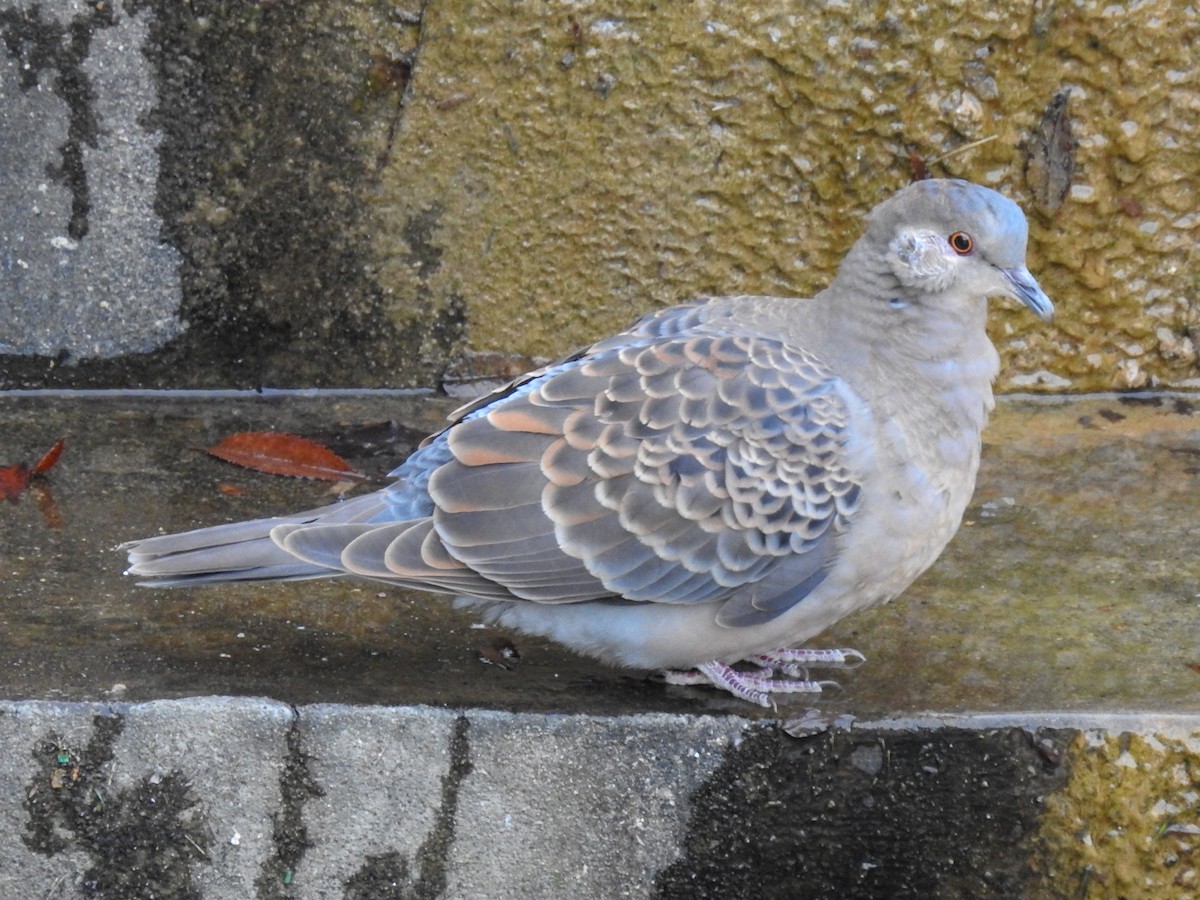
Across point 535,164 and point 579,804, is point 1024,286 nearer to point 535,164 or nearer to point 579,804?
point 579,804

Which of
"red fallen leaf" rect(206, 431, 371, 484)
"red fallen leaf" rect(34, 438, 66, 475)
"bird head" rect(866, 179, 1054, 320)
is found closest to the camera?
"bird head" rect(866, 179, 1054, 320)

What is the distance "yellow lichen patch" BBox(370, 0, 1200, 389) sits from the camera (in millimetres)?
3971

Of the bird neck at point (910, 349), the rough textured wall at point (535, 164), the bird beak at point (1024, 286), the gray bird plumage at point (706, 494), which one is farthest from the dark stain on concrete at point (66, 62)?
the bird beak at point (1024, 286)

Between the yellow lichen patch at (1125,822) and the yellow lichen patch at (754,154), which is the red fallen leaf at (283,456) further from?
the yellow lichen patch at (1125,822)

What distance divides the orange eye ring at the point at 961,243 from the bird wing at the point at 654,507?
0.42 m

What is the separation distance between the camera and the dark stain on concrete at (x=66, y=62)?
384cm

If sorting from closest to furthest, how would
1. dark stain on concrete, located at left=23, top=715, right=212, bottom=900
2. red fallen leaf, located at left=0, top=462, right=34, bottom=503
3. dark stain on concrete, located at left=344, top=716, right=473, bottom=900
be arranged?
dark stain on concrete, located at left=23, top=715, right=212, bottom=900 → dark stain on concrete, located at left=344, top=716, right=473, bottom=900 → red fallen leaf, located at left=0, top=462, right=34, bottom=503

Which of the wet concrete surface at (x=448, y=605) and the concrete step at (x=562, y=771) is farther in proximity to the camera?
the wet concrete surface at (x=448, y=605)

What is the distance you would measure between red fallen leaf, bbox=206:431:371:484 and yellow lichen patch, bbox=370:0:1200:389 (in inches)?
22.6

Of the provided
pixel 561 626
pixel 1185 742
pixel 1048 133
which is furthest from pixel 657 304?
pixel 1185 742

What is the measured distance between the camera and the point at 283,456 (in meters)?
3.95

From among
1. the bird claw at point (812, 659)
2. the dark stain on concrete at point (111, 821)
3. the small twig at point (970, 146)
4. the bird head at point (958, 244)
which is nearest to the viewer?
the dark stain on concrete at point (111, 821)

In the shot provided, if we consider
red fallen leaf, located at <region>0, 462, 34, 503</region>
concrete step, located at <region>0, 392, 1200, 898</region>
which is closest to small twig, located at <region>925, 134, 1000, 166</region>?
concrete step, located at <region>0, 392, 1200, 898</region>

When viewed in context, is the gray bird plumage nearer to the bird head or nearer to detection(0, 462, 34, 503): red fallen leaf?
the bird head
